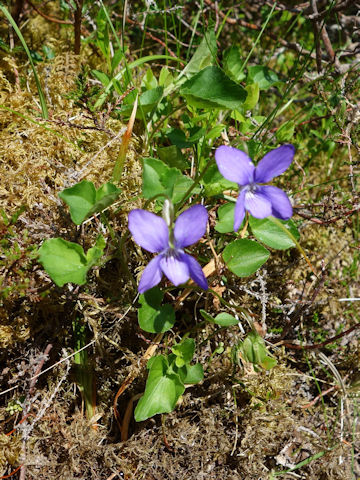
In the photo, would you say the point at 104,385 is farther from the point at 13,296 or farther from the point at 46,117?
the point at 46,117

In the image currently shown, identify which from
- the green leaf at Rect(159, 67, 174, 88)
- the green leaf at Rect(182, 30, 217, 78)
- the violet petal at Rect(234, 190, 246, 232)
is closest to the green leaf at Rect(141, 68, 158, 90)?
the green leaf at Rect(159, 67, 174, 88)

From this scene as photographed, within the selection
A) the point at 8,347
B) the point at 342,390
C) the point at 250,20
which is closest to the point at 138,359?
the point at 8,347

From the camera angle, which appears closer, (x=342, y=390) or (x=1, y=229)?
A: (x=1, y=229)

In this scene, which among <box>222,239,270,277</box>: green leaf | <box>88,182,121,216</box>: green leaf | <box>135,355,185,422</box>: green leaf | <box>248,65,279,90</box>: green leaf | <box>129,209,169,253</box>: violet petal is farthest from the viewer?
<box>248,65,279,90</box>: green leaf

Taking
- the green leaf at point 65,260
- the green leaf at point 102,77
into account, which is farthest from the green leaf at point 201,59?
the green leaf at point 65,260

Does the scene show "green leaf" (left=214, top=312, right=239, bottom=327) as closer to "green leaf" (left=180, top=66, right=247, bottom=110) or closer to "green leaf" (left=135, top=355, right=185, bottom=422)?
"green leaf" (left=135, top=355, right=185, bottom=422)

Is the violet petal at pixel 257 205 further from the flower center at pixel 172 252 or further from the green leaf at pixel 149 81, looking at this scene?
the green leaf at pixel 149 81
